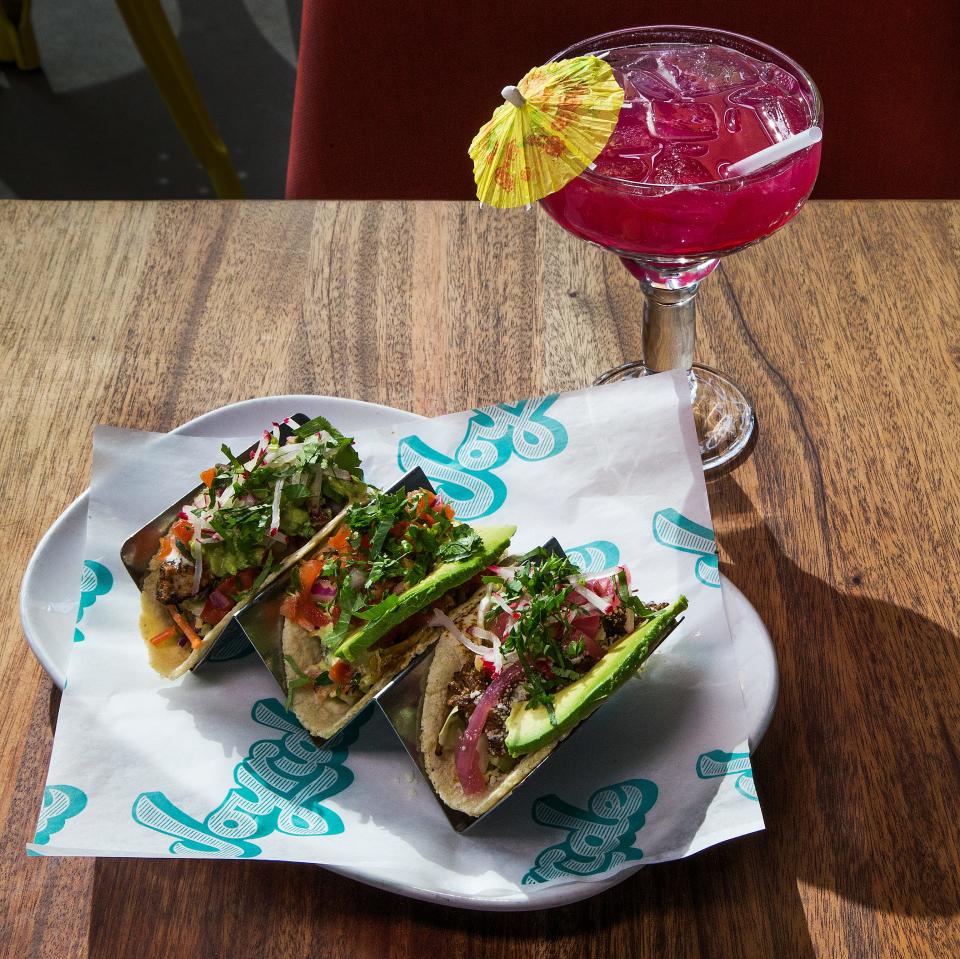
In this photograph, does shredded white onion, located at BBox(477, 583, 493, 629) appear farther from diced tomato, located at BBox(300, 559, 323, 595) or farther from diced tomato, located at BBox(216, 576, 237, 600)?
diced tomato, located at BBox(216, 576, 237, 600)

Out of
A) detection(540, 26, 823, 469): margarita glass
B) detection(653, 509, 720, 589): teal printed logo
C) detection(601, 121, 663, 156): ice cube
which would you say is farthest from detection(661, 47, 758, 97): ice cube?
detection(653, 509, 720, 589): teal printed logo

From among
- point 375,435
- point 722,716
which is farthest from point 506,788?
point 375,435

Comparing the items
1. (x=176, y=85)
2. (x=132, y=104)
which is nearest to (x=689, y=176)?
(x=176, y=85)

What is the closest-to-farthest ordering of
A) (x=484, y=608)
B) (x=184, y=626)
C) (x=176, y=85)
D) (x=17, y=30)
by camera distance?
(x=484, y=608), (x=184, y=626), (x=176, y=85), (x=17, y=30)

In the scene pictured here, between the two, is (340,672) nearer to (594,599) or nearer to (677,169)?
(594,599)

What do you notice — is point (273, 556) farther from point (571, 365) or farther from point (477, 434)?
point (571, 365)

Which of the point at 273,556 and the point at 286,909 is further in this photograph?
the point at 273,556
